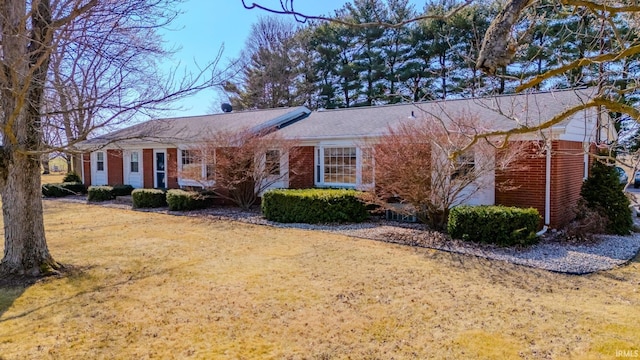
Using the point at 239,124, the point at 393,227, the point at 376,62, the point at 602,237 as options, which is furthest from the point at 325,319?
the point at 376,62

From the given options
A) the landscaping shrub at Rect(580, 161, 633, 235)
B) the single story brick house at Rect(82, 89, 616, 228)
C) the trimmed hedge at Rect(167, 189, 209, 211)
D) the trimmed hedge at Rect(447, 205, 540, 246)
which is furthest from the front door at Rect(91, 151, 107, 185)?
the landscaping shrub at Rect(580, 161, 633, 235)

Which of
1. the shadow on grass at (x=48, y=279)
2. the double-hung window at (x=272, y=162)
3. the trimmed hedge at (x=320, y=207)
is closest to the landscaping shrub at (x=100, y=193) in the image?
the double-hung window at (x=272, y=162)

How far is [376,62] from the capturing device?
31953 millimetres

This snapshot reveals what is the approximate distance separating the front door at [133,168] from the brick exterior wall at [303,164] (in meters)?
8.79

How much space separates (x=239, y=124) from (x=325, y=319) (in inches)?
541

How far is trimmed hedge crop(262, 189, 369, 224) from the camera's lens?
450 inches

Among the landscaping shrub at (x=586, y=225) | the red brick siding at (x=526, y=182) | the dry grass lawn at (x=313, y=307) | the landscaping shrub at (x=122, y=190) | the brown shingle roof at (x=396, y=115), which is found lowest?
the dry grass lawn at (x=313, y=307)

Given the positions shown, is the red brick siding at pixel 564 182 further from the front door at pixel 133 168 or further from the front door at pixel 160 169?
the front door at pixel 133 168

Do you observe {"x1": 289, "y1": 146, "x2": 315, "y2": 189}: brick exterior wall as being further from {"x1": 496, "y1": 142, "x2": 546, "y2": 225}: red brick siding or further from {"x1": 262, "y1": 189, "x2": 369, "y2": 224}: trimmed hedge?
{"x1": 496, "y1": 142, "x2": 546, "y2": 225}: red brick siding

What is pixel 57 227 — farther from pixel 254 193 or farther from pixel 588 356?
pixel 588 356

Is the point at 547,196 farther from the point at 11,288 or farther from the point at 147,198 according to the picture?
the point at 147,198

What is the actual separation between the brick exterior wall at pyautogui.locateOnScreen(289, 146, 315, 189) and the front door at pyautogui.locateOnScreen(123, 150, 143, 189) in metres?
8.79

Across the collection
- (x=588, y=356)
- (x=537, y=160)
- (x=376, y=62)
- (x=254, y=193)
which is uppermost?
(x=376, y=62)

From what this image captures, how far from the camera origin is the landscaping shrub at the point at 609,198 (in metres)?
10.3
